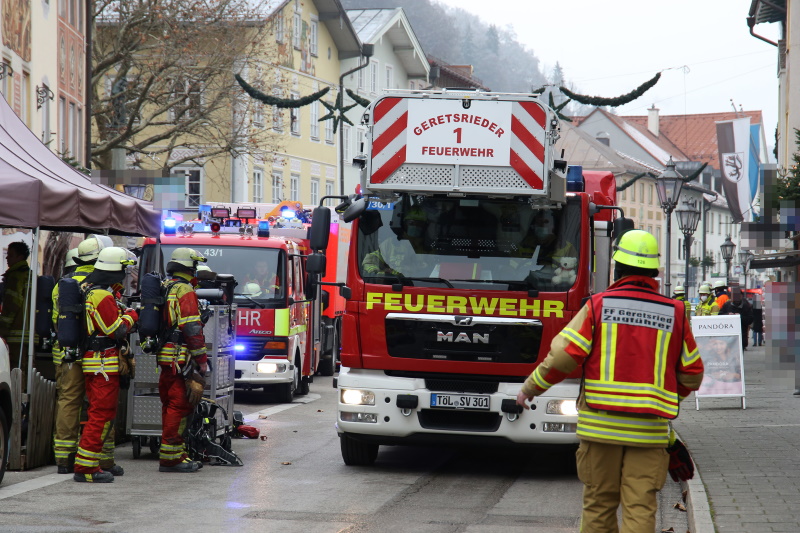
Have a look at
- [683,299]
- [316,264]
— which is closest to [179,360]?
[316,264]

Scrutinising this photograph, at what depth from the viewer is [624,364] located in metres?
6.32

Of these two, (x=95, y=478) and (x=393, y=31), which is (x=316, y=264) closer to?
(x=95, y=478)

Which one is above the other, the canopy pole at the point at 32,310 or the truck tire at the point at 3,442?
the canopy pole at the point at 32,310

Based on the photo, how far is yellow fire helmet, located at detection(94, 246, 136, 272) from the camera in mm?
10508

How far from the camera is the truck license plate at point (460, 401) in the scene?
421 inches

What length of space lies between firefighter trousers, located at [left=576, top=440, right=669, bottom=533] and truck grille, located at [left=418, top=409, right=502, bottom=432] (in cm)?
436

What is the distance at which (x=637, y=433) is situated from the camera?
6.27 meters

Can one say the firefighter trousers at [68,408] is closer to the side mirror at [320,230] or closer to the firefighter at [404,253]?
the side mirror at [320,230]

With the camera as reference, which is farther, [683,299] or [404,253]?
[683,299]

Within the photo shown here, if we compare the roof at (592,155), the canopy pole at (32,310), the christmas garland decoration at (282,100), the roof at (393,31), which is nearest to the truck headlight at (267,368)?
the canopy pole at (32,310)

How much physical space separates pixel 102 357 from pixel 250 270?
7.32m

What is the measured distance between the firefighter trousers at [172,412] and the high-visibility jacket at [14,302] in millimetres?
1858

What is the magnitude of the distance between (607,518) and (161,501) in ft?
13.9

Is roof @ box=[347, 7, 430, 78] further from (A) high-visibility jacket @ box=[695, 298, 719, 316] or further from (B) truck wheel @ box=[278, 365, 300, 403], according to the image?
(B) truck wheel @ box=[278, 365, 300, 403]
